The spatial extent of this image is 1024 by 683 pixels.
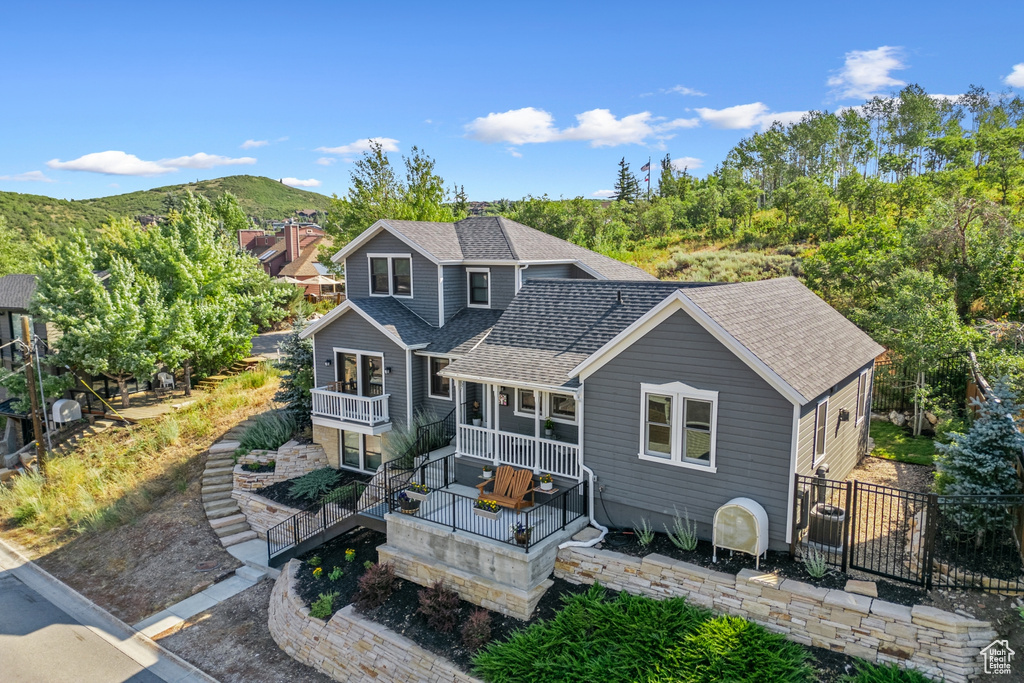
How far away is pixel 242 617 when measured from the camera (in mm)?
15312

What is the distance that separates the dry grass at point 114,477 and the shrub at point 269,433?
8.03ft

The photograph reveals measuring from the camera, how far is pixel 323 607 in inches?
537

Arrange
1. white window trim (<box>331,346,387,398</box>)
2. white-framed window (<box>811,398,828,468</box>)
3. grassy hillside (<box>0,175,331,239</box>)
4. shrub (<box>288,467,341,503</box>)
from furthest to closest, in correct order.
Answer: grassy hillside (<box>0,175,331,239</box>)
white window trim (<box>331,346,387,398</box>)
shrub (<box>288,467,341,503</box>)
white-framed window (<box>811,398,828,468</box>)

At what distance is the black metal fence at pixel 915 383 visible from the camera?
60.3 ft

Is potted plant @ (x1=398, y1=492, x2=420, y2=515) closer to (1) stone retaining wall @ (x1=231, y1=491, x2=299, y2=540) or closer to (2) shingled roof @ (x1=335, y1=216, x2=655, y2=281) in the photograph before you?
(1) stone retaining wall @ (x1=231, y1=491, x2=299, y2=540)

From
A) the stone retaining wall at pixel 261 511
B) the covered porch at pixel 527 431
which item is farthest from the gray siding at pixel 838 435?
the stone retaining wall at pixel 261 511

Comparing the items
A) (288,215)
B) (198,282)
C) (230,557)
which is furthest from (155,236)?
(288,215)

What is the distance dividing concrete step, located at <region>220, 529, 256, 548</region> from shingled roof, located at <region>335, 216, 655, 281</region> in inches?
366

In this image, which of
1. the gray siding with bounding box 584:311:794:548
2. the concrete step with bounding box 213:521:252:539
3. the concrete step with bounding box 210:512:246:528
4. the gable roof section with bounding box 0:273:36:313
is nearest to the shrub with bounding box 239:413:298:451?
the concrete step with bounding box 210:512:246:528

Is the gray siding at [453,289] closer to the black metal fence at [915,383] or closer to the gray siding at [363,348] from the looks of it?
the gray siding at [363,348]

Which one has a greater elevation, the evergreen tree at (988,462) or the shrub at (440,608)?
the evergreen tree at (988,462)

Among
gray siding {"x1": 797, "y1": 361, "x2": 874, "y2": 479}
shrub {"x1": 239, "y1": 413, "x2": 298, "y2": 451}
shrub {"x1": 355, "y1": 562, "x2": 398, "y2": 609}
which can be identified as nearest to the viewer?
gray siding {"x1": 797, "y1": 361, "x2": 874, "y2": 479}

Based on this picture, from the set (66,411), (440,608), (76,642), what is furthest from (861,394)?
(66,411)

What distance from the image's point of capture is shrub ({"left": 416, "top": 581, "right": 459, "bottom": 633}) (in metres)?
12.5
